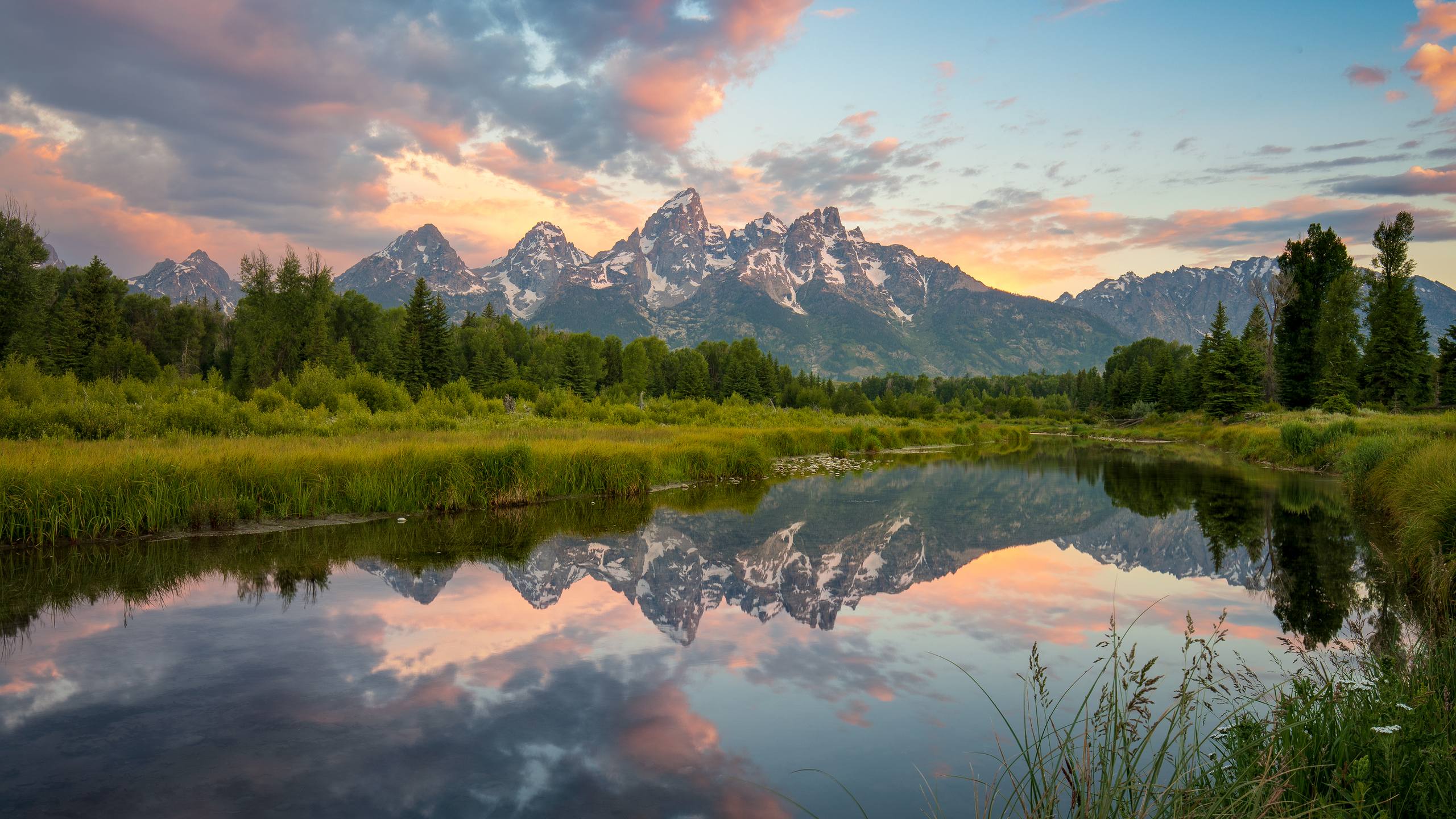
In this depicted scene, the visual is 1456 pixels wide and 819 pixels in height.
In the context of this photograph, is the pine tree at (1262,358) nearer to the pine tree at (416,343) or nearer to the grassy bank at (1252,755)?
the grassy bank at (1252,755)

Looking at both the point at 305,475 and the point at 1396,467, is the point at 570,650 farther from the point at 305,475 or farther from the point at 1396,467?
the point at 1396,467

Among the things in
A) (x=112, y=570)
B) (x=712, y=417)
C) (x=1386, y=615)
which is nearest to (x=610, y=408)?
(x=712, y=417)

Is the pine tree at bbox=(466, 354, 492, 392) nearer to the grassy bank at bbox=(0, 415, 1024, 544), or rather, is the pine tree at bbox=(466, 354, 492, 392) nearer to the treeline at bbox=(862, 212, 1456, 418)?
the grassy bank at bbox=(0, 415, 1024, 544)

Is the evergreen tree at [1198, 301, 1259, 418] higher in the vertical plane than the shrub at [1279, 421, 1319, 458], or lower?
higher

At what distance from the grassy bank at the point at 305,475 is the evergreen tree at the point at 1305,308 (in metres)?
48.7

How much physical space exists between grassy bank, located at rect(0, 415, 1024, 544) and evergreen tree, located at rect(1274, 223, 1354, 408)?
160 feet

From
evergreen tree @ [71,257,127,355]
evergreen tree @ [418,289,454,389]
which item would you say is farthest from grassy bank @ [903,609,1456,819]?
evergreen tree @ [71,257,127,355]

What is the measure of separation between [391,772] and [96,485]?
10529 mm

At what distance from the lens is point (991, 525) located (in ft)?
55.4

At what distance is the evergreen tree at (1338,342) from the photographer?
4766cm

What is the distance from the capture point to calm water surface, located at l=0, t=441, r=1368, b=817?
494 centimetres

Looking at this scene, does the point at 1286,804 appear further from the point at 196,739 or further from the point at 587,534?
the point at 587,534

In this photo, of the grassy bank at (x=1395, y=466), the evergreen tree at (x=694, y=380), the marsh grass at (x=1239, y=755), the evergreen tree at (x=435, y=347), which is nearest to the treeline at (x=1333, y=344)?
the grassy bank at (x=1395, y=466)

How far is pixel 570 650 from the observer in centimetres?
788
